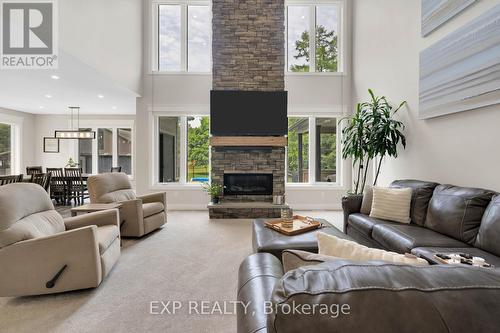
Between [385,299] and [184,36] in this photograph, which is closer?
[385,299]

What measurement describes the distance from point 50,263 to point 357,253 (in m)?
2.48

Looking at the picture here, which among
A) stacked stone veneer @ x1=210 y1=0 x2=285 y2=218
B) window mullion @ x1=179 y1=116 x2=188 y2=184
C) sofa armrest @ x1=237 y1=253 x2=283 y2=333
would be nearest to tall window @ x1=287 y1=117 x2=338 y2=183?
stacked stone veneer @ x1=210 y1=0 x2=285 y2=218

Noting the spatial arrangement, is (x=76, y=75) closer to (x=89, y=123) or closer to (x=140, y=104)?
(x=140, y=104)

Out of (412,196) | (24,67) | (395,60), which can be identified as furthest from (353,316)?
(24,67)

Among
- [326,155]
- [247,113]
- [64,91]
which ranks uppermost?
[64,91]

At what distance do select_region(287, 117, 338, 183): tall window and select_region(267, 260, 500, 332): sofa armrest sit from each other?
5794 mm

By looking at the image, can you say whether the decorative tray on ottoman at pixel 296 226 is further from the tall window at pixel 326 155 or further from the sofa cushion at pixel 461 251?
the tall window at pixel 326 155

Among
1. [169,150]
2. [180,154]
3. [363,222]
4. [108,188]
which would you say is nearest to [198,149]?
[180,154]

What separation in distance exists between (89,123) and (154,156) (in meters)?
4.13

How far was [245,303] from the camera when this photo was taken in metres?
0.99

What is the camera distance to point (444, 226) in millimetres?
2641

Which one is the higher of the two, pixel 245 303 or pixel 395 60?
pixel 395 60

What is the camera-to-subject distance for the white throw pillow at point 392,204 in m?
3.13

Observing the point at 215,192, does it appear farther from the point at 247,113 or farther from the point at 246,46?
the point at 246,46
